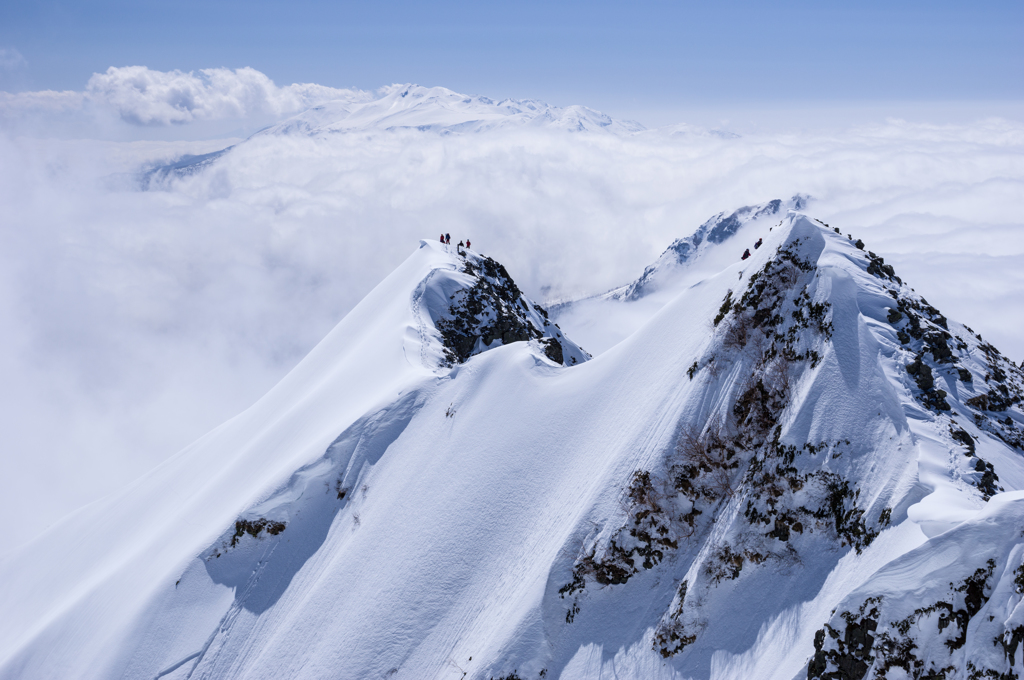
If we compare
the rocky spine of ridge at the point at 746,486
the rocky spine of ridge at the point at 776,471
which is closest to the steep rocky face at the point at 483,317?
the rocky spine of ridge at the point at 746,486

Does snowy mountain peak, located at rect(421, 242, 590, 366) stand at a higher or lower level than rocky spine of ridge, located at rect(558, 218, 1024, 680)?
higher

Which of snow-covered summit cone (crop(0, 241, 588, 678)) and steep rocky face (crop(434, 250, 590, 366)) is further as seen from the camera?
steep rocky face (crop(434, 250, 590, 366))

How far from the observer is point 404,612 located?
1021 inches

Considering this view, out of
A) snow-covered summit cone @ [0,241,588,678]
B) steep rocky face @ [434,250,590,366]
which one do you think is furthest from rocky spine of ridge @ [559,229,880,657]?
steep rocky face @ [434,250,590,366]

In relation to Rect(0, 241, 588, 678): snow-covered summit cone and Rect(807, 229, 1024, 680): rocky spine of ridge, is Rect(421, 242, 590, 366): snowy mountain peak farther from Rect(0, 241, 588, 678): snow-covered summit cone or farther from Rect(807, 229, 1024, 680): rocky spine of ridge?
Rect(807, 229, 1024, 680): rocky spine of ridge

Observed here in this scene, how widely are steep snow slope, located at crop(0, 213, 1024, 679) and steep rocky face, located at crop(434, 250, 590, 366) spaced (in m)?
11.8

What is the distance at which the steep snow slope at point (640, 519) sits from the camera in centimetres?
1788

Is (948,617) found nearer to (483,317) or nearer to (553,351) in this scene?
(553,351)

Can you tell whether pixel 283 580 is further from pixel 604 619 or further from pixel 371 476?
pixel 604 619

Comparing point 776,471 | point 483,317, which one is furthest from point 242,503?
point 776,471

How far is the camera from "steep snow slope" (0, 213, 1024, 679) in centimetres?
1788

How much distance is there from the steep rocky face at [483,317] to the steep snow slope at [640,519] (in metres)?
11.8

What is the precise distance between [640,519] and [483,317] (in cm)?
3350

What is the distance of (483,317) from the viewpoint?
53.7 metres
